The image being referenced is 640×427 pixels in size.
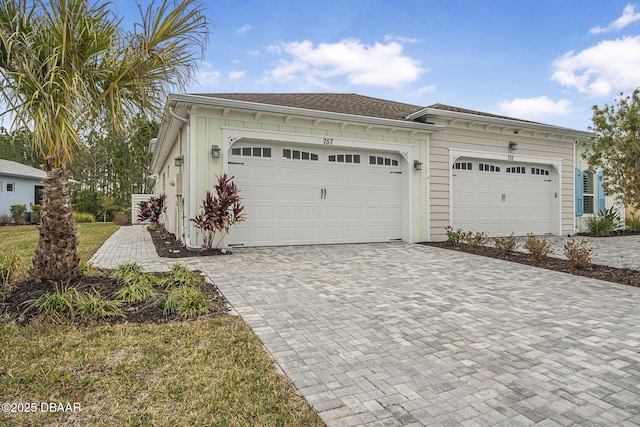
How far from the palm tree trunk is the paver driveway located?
5.76ft

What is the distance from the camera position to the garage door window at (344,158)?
8938 mm

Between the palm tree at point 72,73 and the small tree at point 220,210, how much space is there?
2.70m

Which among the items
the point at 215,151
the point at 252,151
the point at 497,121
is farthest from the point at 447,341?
the point at 497,121

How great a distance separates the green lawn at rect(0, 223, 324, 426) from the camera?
1.99 m

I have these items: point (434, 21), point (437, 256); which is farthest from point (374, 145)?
point (434, 21)

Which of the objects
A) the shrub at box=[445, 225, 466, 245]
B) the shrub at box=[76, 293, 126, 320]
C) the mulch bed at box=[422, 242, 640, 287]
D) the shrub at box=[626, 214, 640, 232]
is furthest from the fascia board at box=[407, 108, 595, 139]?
the shrub at box=[76, 293, 126, 320]

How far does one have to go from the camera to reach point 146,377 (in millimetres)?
2426

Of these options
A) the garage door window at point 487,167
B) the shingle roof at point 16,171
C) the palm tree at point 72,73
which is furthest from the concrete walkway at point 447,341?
the shingle roof at point 16,171

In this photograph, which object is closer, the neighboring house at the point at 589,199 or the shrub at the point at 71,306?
the shrub at the point at 71,306

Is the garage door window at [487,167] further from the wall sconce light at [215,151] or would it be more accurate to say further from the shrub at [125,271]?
the shrub at [125,271]

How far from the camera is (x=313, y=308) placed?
13.1 feet

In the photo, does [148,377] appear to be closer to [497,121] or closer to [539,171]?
[497,121]

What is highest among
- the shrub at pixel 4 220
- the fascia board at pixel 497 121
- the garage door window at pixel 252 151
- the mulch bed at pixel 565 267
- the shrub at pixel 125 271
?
the fascia board at pixel 497 121

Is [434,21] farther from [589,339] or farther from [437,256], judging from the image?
[589,339]
